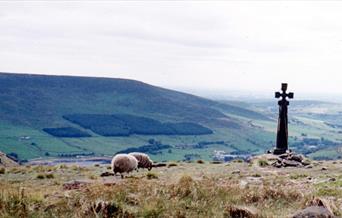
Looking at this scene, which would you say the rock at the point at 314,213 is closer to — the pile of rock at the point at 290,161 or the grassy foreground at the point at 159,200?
the grassy foreground at the point at 159,200

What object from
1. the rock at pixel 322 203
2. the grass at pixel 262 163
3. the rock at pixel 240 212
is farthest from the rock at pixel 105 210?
the grass at pixel 262 163

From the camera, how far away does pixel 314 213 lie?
1083 centimetres

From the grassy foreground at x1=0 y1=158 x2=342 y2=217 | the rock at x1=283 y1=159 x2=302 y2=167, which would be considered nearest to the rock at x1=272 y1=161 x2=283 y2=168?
the rock at x1=283 y1=159 x2=302 y2=167

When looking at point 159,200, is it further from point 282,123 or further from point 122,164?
point 282,123

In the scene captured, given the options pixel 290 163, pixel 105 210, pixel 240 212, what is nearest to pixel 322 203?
pixel 240 212

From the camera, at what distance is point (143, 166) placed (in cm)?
2636

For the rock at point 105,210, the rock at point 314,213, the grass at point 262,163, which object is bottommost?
the grass at point 262,163

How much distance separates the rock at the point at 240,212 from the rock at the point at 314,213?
994 mm

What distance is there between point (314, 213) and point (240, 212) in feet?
5.63

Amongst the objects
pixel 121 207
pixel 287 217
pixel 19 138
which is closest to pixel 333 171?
pixel 287 217

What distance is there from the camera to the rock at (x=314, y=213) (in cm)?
1077

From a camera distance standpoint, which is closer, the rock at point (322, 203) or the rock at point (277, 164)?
the rock at point (322, 203)

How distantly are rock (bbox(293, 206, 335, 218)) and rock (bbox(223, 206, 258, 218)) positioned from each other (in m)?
0.99

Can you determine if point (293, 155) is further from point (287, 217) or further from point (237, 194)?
point (287, 217)
